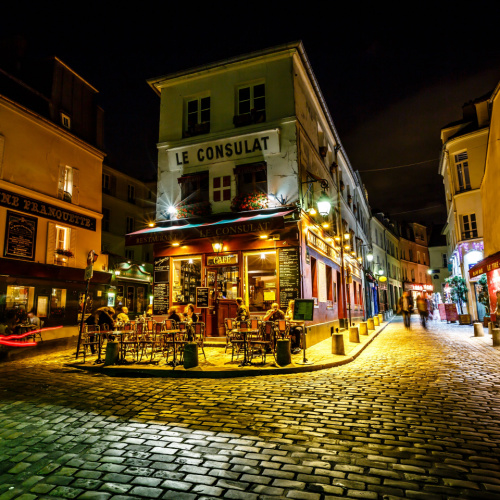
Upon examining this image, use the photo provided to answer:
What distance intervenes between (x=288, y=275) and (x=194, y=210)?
4941 millimetres

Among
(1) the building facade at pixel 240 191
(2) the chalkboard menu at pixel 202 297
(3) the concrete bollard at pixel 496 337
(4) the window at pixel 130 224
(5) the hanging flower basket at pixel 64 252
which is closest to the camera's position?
(3) the concrete bollard at pixel 496 337

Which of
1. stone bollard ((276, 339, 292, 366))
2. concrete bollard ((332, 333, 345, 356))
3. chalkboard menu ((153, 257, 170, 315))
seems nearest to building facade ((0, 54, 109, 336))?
chalkboard menu ((153, 257, 170, 315))

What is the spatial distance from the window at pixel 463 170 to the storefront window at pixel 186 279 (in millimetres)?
19761

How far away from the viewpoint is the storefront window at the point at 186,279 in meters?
14.2

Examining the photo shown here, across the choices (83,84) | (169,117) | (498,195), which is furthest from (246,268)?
(83,84)

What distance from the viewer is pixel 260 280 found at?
571 inches

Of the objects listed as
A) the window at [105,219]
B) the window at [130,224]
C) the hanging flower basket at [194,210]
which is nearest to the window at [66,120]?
the window at [105,219]

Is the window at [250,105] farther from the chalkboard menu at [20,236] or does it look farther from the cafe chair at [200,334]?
the chalkboard menu at [20,236]

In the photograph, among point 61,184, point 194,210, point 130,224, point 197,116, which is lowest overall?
point 194,210

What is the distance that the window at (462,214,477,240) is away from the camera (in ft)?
74.0

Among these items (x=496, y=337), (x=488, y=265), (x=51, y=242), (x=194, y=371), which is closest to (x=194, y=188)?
(x=51, y=242)

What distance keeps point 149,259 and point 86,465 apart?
30.7m

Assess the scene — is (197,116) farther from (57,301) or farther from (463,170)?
(463,170)

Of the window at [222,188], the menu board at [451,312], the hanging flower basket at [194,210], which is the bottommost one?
the menu board at [451,312]
